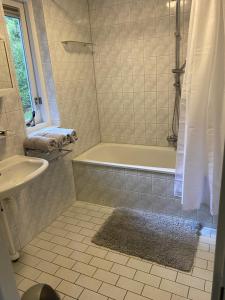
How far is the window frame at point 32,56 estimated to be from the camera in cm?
230

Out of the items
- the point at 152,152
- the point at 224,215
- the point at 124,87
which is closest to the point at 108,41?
the point at 124,87

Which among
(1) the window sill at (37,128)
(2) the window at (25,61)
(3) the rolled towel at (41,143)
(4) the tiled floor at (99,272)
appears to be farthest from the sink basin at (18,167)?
(4) the tiled floor at (99,272)

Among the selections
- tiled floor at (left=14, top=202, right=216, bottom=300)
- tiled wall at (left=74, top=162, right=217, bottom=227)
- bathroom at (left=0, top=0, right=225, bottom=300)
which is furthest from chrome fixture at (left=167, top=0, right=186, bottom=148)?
tiled floor at (left=14, top=202, right=216, bottom=300)

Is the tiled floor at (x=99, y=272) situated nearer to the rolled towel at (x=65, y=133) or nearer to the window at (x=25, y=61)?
the rolled towel at (x=65, y=133)

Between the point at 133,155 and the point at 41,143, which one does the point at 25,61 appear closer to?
the point at 41,143

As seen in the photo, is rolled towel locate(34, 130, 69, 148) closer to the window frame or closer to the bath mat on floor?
the window frame

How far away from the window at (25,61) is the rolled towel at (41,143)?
384 mm

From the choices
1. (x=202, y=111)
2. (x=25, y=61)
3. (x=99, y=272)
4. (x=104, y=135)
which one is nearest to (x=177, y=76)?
(x=202, y=111)

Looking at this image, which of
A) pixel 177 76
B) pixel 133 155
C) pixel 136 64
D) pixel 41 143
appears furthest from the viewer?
pixel 133 155

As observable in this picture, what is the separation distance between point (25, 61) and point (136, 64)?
124 centimetres

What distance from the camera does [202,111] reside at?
1.88m

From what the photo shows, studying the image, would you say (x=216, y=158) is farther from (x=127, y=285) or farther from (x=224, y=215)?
(x=224, y=215)

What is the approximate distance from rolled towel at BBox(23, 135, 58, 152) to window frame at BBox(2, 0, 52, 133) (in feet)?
1.00

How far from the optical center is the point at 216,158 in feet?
6.33
